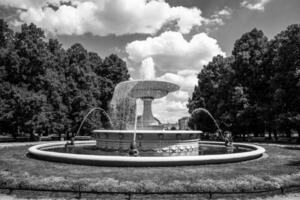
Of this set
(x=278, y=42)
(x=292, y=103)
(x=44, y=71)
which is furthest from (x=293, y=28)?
(x=44, y=71)

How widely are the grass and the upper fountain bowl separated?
10.5m

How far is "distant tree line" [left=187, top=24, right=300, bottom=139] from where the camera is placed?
95.8 feet

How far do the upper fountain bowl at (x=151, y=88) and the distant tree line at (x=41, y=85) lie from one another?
14290 millimetres

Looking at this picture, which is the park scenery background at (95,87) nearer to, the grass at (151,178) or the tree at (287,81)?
the tree at (287,81)

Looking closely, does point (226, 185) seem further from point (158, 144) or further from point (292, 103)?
point (292, 103)

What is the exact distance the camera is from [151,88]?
2192 centimetres

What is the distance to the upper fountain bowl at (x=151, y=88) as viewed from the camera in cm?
2120

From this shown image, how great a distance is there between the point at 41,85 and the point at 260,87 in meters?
29.3

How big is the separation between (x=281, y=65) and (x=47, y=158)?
27.2 m

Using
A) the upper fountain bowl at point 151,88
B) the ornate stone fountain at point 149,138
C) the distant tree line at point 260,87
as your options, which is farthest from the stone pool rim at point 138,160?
the distant tree line at point 260,87

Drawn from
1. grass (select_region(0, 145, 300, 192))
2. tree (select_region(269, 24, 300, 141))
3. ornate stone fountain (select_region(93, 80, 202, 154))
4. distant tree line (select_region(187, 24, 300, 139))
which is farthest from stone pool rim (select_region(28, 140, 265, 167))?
tree (select_region(269, 24, 300, 141))

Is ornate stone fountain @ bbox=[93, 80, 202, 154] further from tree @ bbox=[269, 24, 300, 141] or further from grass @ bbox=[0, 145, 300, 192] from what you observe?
tree @ bbox=[269, 24, 300, 141]

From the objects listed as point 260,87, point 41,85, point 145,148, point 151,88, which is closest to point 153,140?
point 145,148

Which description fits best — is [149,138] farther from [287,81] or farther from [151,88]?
[287,81]
